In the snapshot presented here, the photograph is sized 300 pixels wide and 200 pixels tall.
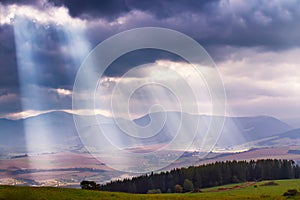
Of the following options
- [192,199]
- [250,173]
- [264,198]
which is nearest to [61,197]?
Result: [192,199]

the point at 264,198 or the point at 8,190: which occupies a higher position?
the point at 8,190

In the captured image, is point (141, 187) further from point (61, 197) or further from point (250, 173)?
point (61, 197)

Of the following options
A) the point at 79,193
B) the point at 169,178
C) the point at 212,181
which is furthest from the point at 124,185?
the point at 79,193

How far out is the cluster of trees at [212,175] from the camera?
551ft

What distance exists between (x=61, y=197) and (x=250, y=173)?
132 meters

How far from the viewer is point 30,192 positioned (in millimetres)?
65188

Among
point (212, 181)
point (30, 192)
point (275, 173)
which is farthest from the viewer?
point (275, 173)

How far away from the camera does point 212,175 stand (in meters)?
170

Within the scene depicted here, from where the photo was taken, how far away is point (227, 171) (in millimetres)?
170000

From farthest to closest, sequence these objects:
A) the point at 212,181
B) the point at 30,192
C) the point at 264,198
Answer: the point at 212,181
the point at 30,192
the point at 264,198

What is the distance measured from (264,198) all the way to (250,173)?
123954mm

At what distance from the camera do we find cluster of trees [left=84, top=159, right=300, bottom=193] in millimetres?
168000

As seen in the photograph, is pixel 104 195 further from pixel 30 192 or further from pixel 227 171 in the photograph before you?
pixel 227 171

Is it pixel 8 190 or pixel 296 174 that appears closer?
pixel 8 190
